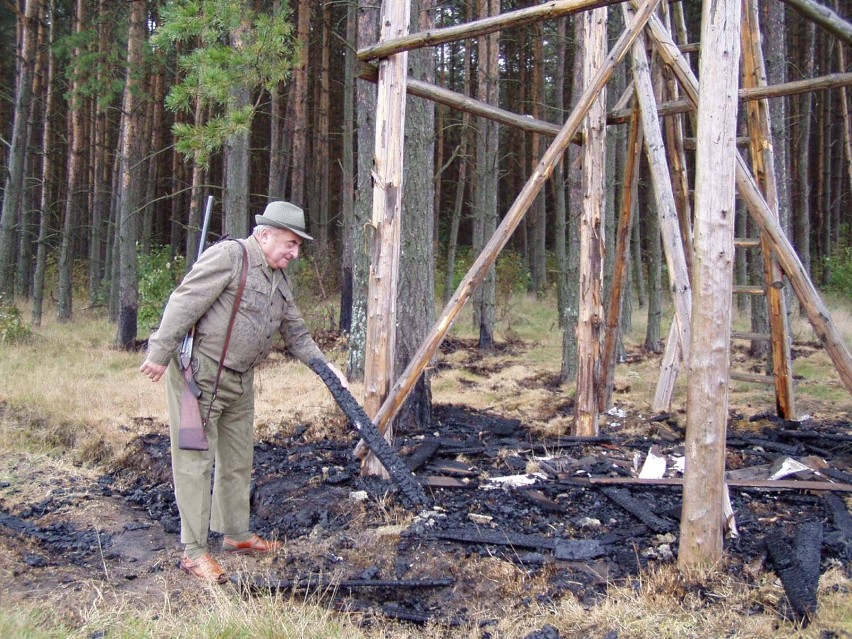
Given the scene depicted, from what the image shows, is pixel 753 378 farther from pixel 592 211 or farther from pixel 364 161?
pixel 364 161

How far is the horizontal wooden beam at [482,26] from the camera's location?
16.2ft

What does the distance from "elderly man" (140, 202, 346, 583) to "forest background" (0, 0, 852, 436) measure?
1490mm

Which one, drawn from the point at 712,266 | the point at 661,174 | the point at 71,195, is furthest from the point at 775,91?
the point at 71,195

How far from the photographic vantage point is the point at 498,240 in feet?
18.9

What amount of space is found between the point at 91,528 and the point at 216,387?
1767 mm

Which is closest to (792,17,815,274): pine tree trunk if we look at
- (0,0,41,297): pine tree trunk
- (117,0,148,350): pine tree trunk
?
(117,0,148,350): pine tree trunk

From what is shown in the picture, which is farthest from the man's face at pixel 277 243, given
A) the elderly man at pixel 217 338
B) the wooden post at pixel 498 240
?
the wooden post at pixel 498 240

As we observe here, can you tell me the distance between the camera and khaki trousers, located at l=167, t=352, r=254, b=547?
4.20m

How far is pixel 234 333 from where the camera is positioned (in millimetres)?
4234

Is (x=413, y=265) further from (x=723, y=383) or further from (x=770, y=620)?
(x=770, y=620)

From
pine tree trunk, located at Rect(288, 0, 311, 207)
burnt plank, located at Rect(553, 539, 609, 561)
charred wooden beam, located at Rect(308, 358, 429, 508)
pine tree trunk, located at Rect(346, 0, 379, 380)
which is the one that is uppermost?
pine tree trunk, located at Rect(288, 0, 311, 207)

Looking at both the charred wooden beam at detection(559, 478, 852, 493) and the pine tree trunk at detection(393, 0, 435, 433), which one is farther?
the pine tree trunk at detection(393, 0, 435, 433)

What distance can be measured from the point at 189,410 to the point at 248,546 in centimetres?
108

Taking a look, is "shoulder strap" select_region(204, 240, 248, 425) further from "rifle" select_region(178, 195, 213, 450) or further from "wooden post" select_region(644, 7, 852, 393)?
"wooden post" select_region(644, 7, 852, 393)
